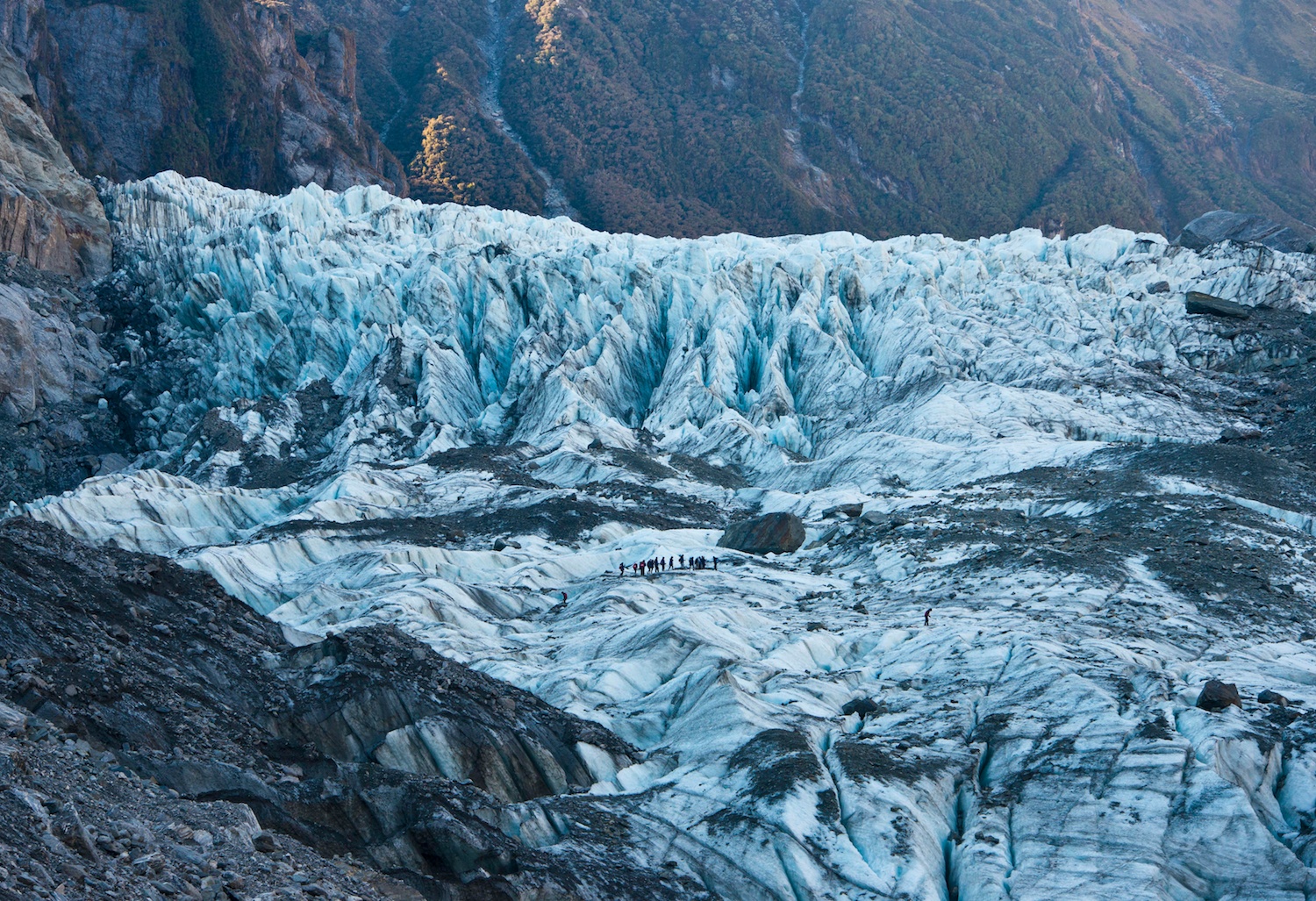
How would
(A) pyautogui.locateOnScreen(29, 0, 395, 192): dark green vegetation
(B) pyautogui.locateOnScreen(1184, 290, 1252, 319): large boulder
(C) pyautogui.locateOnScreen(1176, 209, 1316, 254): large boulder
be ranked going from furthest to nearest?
(A) pyautogui.locateOnScreen(29, 0, 395, 192): dark green vegetation, (C) pyautogui.locateOnScreen(1176, 209, 1316, 254): large boulder, (B) pyautogui.locateOnScreen(1184, 290, 1252, 319): large boulder

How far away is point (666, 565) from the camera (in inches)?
1575

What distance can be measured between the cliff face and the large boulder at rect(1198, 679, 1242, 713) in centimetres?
9763

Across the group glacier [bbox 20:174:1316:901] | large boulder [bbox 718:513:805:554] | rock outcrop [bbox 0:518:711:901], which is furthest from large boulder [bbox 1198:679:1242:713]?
large boulder [bbox 718:513:805:554]

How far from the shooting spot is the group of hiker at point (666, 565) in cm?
3912

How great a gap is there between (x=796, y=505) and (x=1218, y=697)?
25958 mm

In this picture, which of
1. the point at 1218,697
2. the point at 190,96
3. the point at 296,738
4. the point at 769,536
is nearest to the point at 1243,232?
the point at 769,536

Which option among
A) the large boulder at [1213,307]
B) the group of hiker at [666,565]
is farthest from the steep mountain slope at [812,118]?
the group of hiker at [666,565]

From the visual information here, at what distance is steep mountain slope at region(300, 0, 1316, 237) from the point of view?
452ft

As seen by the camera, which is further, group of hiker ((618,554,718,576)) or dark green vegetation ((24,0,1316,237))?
dark green vegetation ((24,0,1316,237))

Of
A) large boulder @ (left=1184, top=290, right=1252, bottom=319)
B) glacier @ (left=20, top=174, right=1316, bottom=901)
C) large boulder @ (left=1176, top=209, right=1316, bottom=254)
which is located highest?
large boulder @ (left=1176, top=209, right=1316, bottom=254)

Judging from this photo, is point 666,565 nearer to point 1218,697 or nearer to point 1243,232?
point 1218,697

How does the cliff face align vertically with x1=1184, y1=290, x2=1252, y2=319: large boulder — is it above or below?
above

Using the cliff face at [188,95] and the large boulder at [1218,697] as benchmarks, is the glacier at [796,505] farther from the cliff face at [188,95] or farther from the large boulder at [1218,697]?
the cliff face at [188,95]

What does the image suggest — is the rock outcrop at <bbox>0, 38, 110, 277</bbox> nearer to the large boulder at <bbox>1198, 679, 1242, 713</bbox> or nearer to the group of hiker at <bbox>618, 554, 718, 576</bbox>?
the group of hiker at <bbox>618, 554, 718, 576</bbox>
